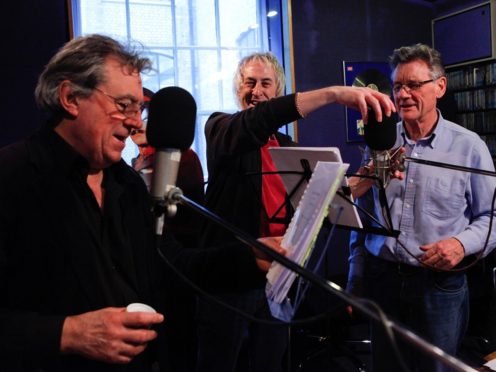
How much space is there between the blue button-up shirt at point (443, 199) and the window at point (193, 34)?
255 cm

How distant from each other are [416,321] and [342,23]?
3.52 m

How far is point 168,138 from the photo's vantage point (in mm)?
949

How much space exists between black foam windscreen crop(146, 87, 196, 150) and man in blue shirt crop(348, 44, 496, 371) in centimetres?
110

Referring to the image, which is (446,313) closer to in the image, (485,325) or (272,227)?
(272,227)

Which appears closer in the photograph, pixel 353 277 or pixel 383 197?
pixel 383 197

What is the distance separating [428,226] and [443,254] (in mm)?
164

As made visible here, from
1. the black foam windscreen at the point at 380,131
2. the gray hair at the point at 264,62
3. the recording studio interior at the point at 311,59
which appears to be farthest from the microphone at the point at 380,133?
the recording studio interior at the point at 311,59

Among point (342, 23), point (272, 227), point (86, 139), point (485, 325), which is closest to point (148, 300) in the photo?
point (86, 139)

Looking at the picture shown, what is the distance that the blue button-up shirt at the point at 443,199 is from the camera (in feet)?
6.01

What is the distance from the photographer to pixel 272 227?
1960mm

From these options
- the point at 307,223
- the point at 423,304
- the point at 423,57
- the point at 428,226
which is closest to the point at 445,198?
the point at 428,226

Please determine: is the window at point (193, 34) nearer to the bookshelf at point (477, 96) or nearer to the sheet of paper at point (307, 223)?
the bookshelf at point (477, 96)

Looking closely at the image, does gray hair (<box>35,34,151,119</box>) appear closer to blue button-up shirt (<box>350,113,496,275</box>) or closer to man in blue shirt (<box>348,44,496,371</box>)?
blue button-up shirt (<box>350,113,496,275</box>)

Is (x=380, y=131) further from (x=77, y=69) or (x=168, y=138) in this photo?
(x=77, y=69)
